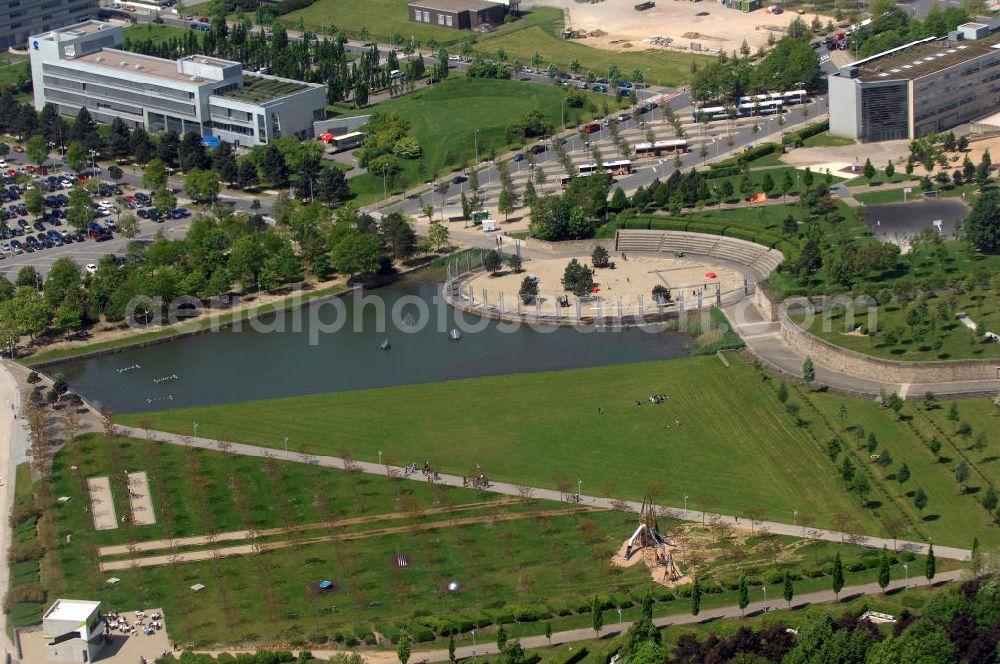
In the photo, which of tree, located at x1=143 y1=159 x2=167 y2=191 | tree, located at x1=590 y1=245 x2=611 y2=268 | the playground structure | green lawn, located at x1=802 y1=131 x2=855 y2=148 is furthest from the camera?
green lawn, located at x1=802 y1=131 x2=855 y2=148

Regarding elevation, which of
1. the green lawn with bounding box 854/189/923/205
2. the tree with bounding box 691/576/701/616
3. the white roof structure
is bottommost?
the tree with bounding box 691/576/701/616

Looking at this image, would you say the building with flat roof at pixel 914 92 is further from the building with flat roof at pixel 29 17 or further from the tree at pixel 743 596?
the building with flat roof at pixel 29 17

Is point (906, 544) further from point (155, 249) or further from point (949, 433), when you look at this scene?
point (155, 249)

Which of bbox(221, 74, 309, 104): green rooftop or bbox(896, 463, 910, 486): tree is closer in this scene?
bbox(896, 463, 910, 486): tree

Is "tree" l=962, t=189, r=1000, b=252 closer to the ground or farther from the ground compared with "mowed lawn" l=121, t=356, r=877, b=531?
farther from the ground

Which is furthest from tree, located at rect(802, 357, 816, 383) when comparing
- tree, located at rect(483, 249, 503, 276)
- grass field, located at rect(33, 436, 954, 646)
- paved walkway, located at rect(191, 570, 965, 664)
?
tree, located at rect(483, 249, 503, 276)

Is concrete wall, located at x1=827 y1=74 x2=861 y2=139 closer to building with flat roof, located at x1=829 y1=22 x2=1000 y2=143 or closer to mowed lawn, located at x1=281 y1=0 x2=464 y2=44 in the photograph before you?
building with flat roof, located at x1=829 y1=22 x2=1000 y2=143

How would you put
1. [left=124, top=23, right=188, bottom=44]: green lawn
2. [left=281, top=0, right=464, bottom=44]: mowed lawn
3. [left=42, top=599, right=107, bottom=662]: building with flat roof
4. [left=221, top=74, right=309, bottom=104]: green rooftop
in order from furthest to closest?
[left=124, top=23, right=188, bottom=44]: green lawn < [left=281, top=0, right=464, bottom=44]: mowed lawn < [left=221, top=74, right=309, bottom=104]: green rooftop < [left=42, top=599, right=107, bottom=662]: building with flat roof
